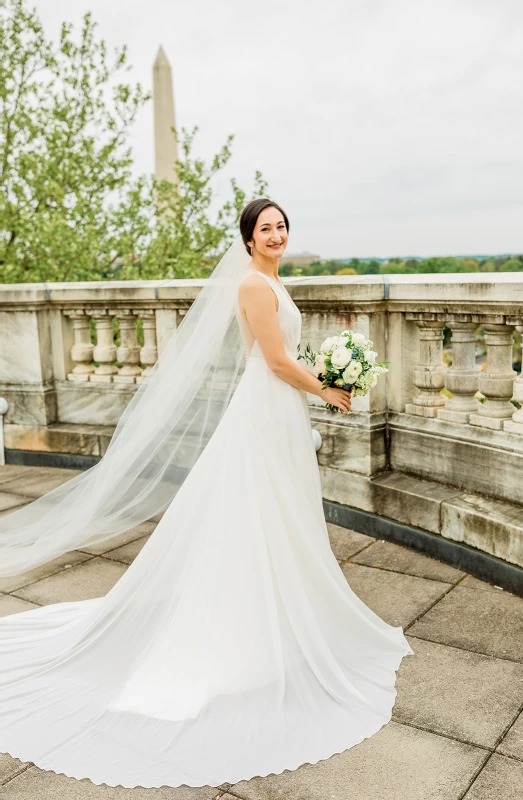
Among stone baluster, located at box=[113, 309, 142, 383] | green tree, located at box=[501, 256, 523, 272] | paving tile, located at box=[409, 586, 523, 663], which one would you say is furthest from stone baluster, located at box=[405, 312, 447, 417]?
green tree, located at box=[501, 256, 523, 272]

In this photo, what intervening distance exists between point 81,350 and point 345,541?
12.1 ft

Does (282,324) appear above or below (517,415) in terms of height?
above

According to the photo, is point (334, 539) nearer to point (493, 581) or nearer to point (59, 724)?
point (493, 581)

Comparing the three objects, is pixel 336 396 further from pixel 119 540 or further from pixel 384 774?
pixel 119 540

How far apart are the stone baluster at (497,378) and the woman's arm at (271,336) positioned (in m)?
1.44

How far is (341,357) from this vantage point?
12.2 feet

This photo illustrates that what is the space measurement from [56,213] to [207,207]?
3.05 meters

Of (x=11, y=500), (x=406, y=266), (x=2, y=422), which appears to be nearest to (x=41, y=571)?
(x=11, y=500)

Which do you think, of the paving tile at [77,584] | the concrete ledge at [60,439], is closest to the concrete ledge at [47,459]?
the concrete ledge at [60,439]

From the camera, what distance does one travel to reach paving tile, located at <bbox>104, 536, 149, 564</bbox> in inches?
212

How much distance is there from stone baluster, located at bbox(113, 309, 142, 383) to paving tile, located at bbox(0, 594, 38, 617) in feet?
10.2

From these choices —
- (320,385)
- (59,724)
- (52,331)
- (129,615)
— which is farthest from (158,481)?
(52,331)

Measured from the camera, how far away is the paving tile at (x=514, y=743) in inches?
121

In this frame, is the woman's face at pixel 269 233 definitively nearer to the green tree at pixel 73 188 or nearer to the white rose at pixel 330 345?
the white rose at pixel 330 345
